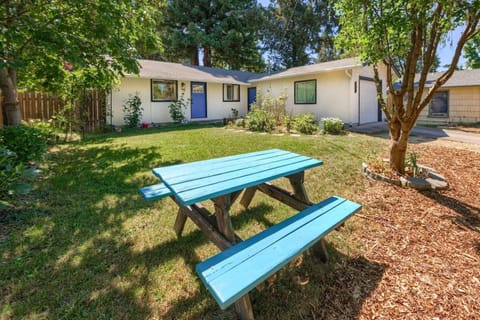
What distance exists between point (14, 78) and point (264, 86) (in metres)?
10.8

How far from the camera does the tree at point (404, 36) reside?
3.35 metres

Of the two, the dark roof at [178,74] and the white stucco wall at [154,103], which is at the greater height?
the dark roof at [178,74]

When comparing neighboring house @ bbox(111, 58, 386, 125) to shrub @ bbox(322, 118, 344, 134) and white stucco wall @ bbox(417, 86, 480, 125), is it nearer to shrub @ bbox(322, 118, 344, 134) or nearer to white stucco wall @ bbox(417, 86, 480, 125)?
shrub @ bbox(322, 118, 344, 134)

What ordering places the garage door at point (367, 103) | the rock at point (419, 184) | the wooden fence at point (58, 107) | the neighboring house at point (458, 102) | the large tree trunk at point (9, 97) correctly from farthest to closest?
the neighboring house at point (458, 102)
the garage door at point (367, 103)
the wooden fence at point (58, 107)
the large tree trunk at point (9, 97)
the rock at point (419, 184)

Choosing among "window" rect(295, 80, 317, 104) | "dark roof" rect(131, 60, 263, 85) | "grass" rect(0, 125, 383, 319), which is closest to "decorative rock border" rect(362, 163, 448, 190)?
"grass" rect(0, 125, 383, 319)

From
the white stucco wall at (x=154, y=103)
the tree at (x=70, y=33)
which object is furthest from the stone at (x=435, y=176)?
the white stucco wall at (x=154, y=103)

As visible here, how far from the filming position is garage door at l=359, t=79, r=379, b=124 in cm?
1147

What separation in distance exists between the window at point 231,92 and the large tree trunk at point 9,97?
32.6 feet

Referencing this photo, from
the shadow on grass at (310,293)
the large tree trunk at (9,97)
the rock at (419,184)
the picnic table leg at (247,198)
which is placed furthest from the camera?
the large tree trunk at (9,97)

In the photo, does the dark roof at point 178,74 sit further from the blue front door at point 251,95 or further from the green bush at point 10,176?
the green bush at point 10,176

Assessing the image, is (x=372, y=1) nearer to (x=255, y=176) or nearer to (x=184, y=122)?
(x=255, y=176)

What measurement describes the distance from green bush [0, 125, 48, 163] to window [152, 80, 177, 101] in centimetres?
785

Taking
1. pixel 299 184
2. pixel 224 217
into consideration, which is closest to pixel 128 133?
pixel 299 184

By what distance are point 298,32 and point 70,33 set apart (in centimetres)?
2224
